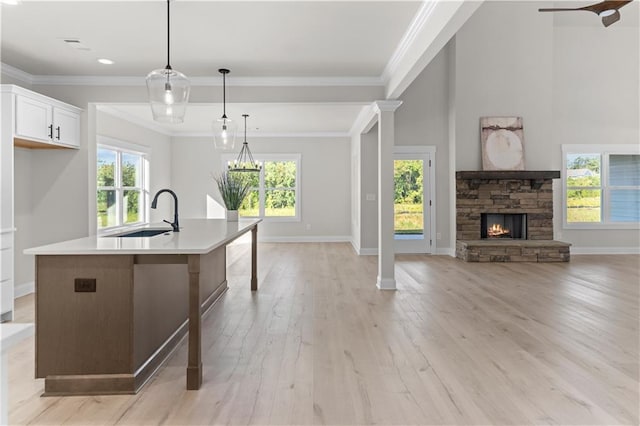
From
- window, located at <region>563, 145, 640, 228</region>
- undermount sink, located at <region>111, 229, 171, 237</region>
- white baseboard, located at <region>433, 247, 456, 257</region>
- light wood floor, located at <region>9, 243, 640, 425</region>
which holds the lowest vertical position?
light wood floor, located at <region>9, 243, 640, 425</region>

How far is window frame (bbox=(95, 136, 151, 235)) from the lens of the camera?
7.02 metres

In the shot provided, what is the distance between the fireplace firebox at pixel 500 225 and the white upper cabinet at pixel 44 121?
22.1 feet

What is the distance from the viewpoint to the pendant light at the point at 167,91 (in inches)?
120

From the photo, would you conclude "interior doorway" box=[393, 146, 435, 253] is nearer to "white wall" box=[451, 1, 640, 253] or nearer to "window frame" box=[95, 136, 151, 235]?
"white wall" box=[451, 1, 640, 253]

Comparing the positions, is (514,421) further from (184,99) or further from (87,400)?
(184,99)

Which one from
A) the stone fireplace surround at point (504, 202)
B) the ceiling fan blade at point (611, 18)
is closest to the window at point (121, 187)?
the stone fireplace surround at point (504, 202)

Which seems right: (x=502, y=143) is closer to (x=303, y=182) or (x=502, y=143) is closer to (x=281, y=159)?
(x=303, y=182)

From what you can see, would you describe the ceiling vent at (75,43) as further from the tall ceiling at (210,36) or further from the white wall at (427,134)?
the white wall at (427,134)

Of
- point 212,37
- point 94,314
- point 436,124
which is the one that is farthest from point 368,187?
point 94,314

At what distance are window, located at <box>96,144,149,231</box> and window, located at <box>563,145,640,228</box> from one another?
8.28m

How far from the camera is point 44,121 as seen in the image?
14.7 ft

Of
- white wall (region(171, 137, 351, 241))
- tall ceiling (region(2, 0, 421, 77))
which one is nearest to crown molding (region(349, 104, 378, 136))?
tall ceiling (region(2, 0, 421, 77))

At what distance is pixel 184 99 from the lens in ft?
10.5

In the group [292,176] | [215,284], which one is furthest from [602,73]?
[215,284]
